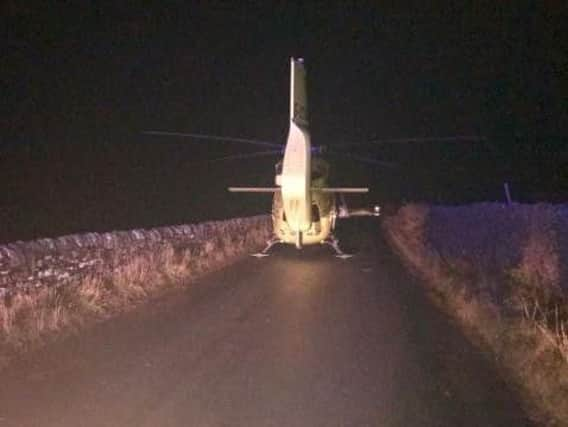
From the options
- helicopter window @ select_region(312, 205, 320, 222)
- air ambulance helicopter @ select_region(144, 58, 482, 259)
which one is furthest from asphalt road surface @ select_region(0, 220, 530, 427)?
helicopter window @ select_region(312, 205, 320, 222)

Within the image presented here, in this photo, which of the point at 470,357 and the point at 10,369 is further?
the point at 470,357

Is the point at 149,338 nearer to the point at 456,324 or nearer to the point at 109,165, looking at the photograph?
the point at 456,324

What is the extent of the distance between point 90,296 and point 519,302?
820 centimetres

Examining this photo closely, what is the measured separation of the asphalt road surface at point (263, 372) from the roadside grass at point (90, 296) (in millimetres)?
532

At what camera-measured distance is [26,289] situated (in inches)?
548

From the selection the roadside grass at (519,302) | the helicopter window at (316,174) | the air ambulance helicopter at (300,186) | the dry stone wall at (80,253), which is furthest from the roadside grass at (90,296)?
the roadside grass at (519,302)

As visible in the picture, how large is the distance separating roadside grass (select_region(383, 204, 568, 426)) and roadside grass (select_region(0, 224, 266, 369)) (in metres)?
6.54

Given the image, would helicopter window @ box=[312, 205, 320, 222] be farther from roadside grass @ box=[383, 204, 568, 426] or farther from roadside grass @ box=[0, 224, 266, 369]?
roadside grass @ box=[0, 224, 266, 369]

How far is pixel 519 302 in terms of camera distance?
14711 mm

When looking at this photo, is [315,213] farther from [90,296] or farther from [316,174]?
[90,296]

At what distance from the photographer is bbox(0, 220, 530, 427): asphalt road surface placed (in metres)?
7.95

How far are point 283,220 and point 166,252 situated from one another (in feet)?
21.5

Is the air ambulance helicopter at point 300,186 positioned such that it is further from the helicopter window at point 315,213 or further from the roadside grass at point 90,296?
the roadside grass at point 90,296

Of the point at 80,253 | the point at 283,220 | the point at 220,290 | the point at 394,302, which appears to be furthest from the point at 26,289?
the point at 283,220
